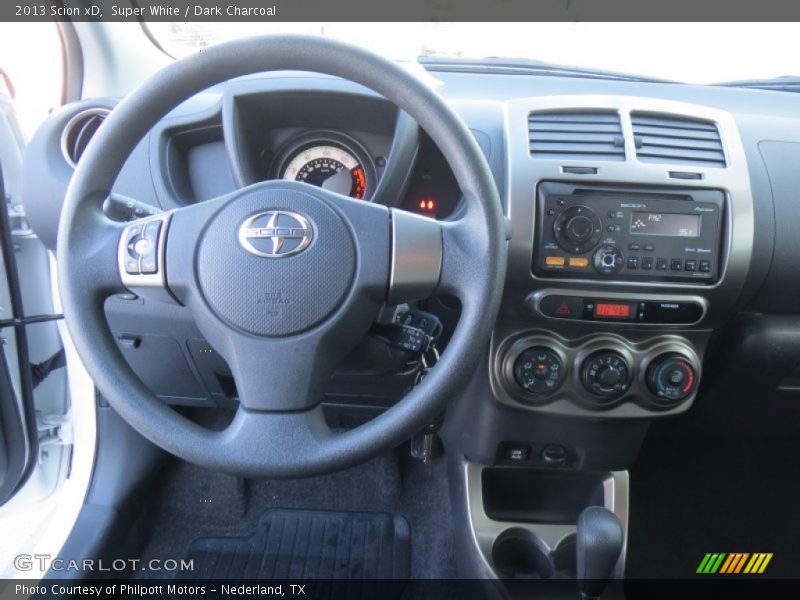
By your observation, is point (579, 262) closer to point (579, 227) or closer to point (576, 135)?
point (579, 227)

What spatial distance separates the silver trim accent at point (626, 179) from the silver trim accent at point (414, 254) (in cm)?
29

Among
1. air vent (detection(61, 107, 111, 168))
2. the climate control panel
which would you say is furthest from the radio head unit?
air vent (detection(61, 107, 111, 168))

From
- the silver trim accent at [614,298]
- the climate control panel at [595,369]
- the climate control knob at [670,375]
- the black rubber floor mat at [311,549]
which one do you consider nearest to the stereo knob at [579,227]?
the silver trim accent at [614,298]

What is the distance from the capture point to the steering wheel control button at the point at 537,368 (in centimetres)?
115

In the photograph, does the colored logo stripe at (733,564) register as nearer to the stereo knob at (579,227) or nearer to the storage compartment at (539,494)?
the storage compartment at (539,494)

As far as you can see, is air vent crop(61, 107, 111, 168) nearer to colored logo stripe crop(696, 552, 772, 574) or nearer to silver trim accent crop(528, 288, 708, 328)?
silver trim accent crop(528, 288, 708, 328)

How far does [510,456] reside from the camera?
1320 millimetres

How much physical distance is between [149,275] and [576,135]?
80 centimetres

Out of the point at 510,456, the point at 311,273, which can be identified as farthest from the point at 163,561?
the point at 311,273

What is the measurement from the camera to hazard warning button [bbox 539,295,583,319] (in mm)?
1095

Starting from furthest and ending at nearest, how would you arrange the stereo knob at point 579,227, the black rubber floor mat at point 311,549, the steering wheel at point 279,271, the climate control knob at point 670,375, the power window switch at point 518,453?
the black rubber floor mat at point 311,549 → the power window switch at point 518,453 → the climate control knob at point 670,375 → the stereo knob at point 579,227 → the steering wheel at point 279,271

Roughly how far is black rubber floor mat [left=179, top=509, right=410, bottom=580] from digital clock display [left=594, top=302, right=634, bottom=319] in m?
0.96

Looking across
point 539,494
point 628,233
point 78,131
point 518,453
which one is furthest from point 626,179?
point 78,131

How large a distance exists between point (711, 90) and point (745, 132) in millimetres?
257
